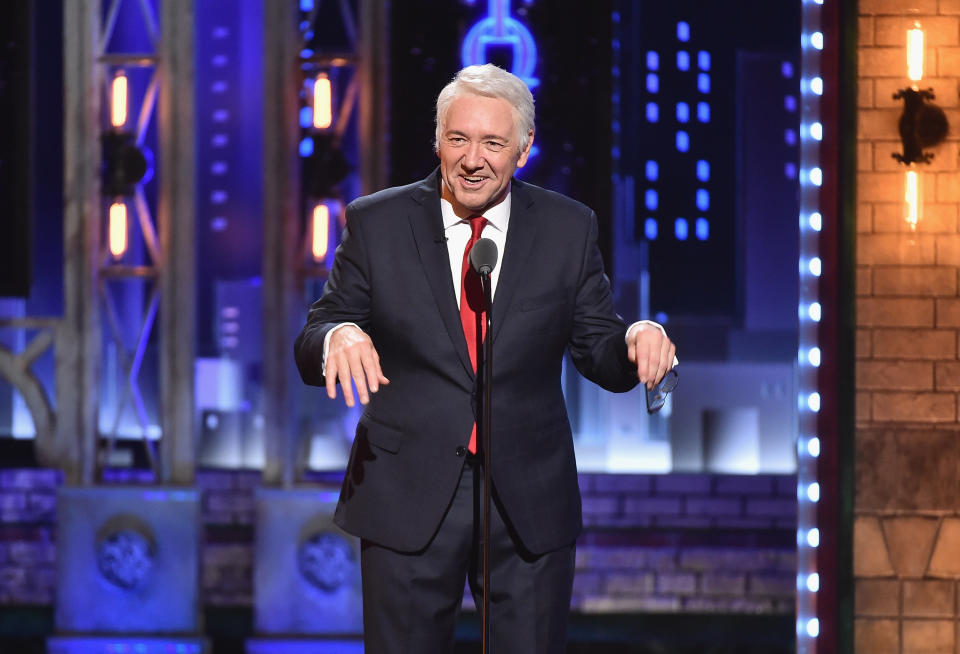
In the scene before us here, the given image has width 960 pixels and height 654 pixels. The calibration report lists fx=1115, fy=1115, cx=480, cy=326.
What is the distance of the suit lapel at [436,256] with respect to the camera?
186 centimetres

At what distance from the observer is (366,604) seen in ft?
6.25

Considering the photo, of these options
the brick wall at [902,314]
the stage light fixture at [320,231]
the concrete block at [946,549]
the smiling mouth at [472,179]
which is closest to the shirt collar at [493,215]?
the smiling mouth at [472,179]

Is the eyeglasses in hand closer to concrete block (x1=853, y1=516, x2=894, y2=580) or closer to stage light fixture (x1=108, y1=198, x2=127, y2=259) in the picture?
concrete block (x1=853, y1=516, x2=894, y2=580)

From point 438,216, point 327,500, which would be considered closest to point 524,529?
point 438,216

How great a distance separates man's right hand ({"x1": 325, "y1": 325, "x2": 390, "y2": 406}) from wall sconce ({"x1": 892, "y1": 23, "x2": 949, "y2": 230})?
7.99ft

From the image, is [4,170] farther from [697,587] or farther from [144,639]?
[697,587]

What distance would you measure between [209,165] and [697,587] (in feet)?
10.1

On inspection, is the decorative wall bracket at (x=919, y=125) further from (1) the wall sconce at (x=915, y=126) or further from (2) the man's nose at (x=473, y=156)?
(2) the man's nose at (x=473, y=156)

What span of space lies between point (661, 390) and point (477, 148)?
50 centimetres

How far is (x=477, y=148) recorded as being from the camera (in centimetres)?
183

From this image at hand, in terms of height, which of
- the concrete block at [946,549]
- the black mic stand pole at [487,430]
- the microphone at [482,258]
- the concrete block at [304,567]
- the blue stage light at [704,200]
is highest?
the blue stage light at [704,200]

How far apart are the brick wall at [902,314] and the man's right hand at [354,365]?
2.31 metres

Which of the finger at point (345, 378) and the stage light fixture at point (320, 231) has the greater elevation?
the stage light fixture at point (320, 231)

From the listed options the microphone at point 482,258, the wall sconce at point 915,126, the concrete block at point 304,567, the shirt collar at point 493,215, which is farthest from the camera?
the concrete block at point 304,567
